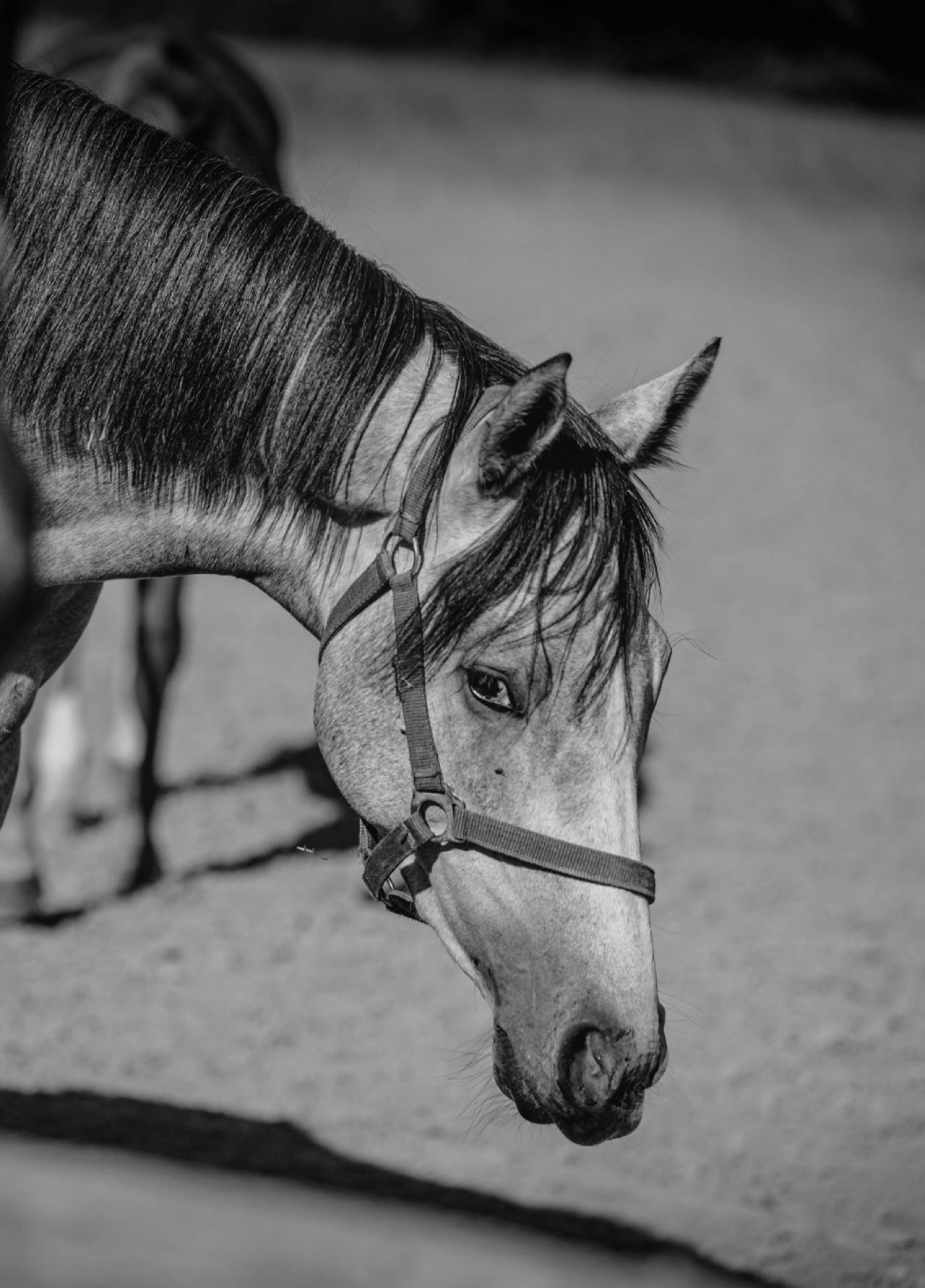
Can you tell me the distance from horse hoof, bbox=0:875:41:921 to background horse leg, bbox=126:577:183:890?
31 cm

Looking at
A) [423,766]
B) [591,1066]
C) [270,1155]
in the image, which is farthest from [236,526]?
[270,1155]

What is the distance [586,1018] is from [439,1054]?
1.82 metres

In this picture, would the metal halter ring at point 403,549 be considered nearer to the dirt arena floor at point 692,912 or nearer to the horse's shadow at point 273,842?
the dirt arena floor at point 692,912

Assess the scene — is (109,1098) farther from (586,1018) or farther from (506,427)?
(506,427)

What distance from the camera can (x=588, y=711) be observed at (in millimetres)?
1766

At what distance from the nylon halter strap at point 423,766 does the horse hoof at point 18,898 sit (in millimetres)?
2330

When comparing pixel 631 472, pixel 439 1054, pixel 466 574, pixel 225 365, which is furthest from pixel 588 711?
pixel 439 1054

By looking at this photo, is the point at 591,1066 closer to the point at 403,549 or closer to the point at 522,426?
→ the point at 403,549

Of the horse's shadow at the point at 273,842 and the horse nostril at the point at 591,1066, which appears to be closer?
the horse nostril at the point at 591,1066

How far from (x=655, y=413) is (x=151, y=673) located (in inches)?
96.8

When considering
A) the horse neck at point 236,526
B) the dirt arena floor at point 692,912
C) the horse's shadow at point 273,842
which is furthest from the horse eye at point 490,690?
the horse's shadow at point 273,842

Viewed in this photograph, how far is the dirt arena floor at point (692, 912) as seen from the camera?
3029 mm

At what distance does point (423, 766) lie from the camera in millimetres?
1805

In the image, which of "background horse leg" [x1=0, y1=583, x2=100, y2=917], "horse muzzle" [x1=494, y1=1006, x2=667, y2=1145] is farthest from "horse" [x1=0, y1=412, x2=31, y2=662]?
"horse muzzle" [x1=494, y1=1006, x2=667, y2=1145]
